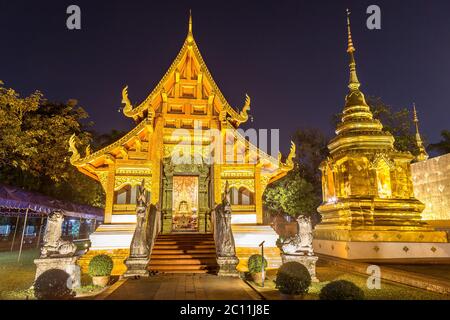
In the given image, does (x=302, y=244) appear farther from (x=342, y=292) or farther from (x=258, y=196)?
(x=258, y=196)

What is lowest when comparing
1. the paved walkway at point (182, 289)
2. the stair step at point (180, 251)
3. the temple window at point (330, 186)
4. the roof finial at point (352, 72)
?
the paved walkway at point (182, 289)

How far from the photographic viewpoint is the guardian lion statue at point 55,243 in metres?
7.58

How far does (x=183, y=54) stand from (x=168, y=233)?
23.5ft

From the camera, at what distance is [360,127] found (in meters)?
14.6

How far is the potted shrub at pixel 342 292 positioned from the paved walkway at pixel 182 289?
1.50 meters

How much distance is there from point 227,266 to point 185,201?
23.1 ft

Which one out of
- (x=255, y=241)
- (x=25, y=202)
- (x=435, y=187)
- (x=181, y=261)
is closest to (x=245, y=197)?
(x=255, y=241)

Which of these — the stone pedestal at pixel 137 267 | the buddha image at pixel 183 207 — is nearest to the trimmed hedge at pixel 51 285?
the stone pedestal at pixel 137 267

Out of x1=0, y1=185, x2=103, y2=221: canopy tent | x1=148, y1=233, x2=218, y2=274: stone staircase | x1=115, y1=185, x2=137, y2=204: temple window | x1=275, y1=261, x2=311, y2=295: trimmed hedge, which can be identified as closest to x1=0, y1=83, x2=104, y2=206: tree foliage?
x1=0, y1=185, x2=103, y2=221: canopy tent

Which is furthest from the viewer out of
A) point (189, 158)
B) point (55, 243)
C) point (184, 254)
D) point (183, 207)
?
point (183, 207)

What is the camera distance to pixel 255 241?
39.1 feet

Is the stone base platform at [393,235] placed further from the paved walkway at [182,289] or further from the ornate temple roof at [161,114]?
the paved walkway at [182,289]

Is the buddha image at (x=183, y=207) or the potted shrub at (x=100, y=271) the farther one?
the buddha image at (x=183, y=207)

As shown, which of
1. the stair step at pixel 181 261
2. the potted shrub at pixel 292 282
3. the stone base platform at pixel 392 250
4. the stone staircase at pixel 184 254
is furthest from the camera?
the stone base platform at pixel 392 250
